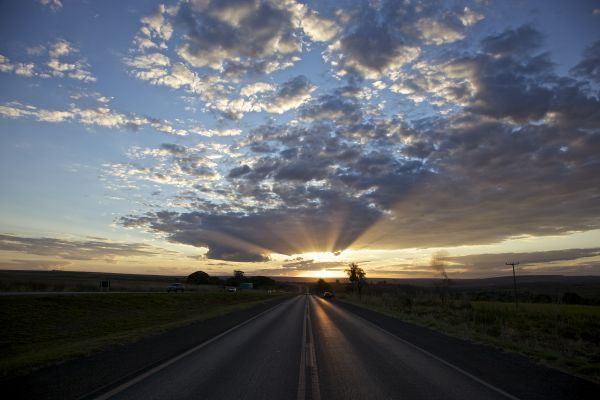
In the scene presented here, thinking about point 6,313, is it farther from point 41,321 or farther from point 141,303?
point 141,303

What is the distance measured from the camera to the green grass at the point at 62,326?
1146cm

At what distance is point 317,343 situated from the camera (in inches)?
573

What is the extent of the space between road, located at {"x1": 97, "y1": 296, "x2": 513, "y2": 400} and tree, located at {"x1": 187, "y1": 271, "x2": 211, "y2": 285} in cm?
17088

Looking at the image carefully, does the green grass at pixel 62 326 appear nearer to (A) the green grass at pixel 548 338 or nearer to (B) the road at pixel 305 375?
(B) the road at pixel 305 375

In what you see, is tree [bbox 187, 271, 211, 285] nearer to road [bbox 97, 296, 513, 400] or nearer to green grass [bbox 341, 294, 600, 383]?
green grass [bbox 341, 294, 600, 383]

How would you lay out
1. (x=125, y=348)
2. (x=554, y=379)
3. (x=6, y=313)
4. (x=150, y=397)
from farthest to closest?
(x=6, y=313), (x=125, y=348), (x=554, y=379), (x=150, y=397)

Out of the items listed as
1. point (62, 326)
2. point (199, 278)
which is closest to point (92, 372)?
point (62, 326)

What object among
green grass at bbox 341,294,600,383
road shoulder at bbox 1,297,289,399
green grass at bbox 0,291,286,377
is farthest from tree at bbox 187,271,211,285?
road shoulder at bbox 1,297,289,399

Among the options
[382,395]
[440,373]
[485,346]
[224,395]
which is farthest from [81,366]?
[485,346]

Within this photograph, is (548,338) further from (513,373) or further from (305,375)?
(305,375)

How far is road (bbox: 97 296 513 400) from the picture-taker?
714cm

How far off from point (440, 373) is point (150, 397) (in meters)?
6.29

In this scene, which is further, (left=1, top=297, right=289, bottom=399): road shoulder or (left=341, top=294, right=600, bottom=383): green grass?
(left=341, top=294, right=600, bottom=383): green grass

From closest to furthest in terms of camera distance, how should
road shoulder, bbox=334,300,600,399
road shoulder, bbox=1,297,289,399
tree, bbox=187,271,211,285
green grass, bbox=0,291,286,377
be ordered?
road shoulder, bbox=1,297,289,399 → road shoulder, bbox=334,300,600,399 → green grass, bbox=0,291,286,377 → tree, bbox=187,271,211,285
